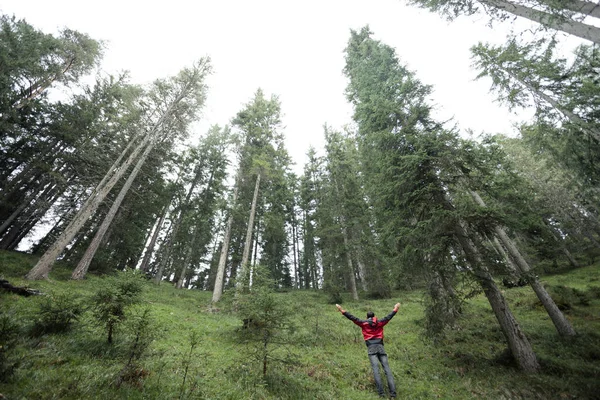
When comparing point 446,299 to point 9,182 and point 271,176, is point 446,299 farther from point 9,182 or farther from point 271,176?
point 9,182

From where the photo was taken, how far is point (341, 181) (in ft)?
72.5

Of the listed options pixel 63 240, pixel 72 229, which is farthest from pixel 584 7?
pixel 63 240

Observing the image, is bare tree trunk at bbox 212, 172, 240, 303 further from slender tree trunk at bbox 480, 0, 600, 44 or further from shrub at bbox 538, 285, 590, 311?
shrub at bbox 538, 285, 590, 311

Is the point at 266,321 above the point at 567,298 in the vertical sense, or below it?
below

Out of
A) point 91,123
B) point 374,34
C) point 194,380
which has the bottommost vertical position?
point 194,380

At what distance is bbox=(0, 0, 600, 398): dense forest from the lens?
8.18m

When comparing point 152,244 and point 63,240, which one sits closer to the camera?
point 63,240

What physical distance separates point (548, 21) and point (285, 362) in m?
13.5

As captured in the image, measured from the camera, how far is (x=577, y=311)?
11.0 metres

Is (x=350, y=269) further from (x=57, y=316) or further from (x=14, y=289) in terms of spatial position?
(x=14, y=289)

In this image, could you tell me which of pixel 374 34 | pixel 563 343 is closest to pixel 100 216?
pixel 374 34

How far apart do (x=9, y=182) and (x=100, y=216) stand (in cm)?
629

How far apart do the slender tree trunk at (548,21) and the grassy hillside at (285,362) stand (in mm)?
10946

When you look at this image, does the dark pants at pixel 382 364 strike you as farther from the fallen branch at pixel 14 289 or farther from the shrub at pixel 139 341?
the fallen branch at pixel 14 289
